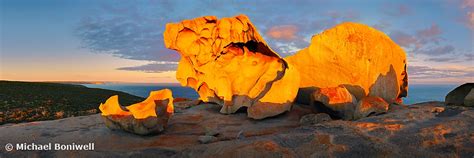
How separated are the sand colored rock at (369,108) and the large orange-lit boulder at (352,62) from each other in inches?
90.0

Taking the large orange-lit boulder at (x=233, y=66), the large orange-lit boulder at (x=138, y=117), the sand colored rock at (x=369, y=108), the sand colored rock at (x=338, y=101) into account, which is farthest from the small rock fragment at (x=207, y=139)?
the sand colored rock at (x=369, y=108)

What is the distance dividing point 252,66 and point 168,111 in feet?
12.4

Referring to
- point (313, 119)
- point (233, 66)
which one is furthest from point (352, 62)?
point (233, 66)

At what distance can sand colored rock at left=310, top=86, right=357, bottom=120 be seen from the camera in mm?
8688

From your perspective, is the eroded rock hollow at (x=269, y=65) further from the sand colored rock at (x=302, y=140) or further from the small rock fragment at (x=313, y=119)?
the sand colored rock at (x=302, y=140)

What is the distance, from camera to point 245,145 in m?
5.53

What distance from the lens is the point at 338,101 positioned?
869 centimetres

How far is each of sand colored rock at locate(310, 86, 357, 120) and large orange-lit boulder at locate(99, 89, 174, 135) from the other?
443cm

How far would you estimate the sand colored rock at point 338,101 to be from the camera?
8.69m

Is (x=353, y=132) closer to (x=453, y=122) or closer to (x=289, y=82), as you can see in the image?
(x=453, y=122)

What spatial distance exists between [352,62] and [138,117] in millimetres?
7585

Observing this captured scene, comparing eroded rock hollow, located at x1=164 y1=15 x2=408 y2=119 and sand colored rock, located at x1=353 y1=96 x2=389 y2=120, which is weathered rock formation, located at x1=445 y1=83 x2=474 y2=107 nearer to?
eroded rock hollow, located at x1=164 y1=15 x2=408 y2=119

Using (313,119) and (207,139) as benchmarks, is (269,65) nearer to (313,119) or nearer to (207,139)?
(313,119)

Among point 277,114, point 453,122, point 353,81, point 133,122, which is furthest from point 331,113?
point 133,122
